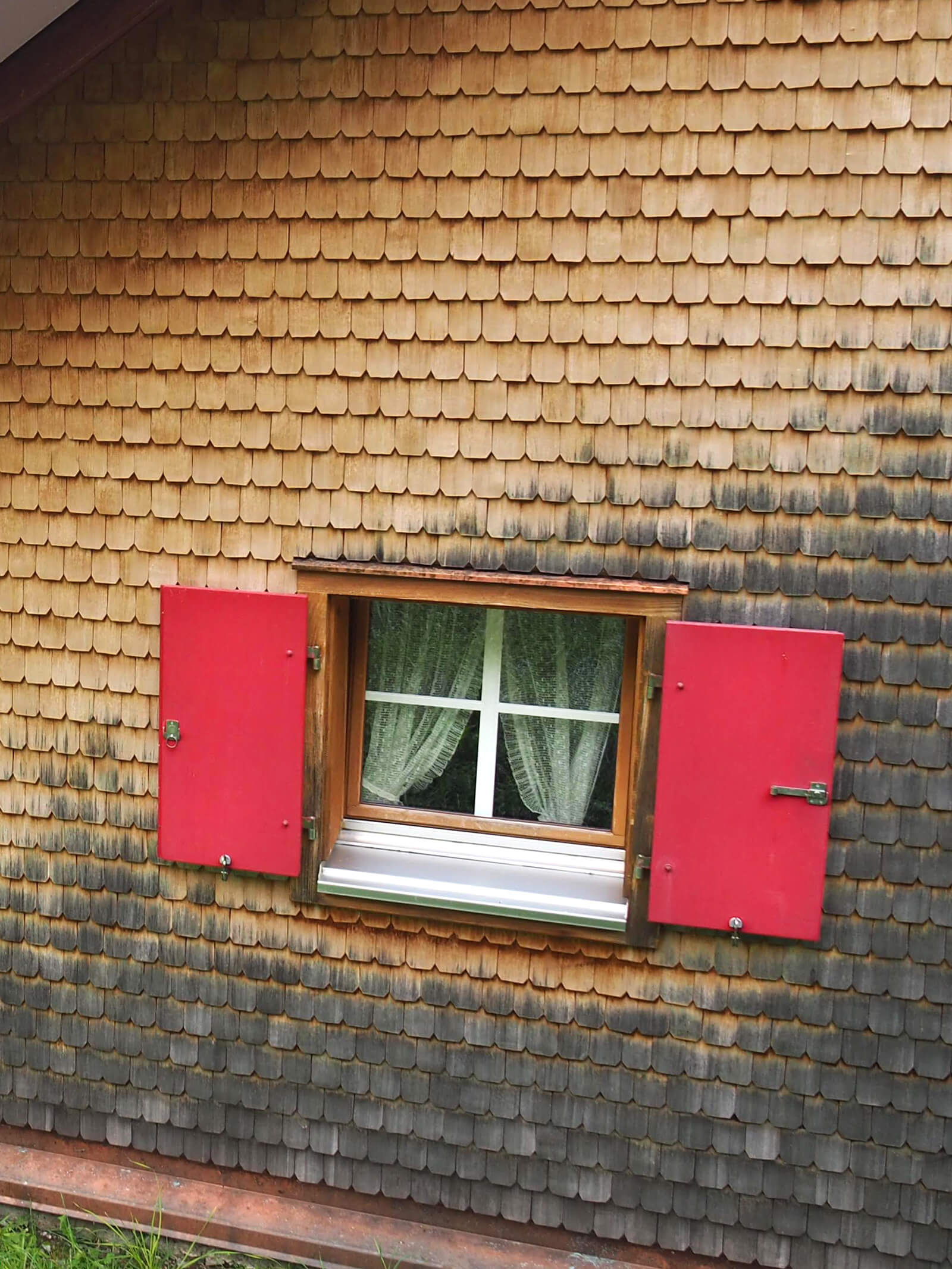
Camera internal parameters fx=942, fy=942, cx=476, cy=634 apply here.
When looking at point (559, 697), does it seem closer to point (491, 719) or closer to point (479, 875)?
Result: point (491, 719)

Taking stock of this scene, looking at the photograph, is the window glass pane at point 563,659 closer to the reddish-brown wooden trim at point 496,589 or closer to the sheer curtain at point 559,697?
the sheer curtain at point 559,697

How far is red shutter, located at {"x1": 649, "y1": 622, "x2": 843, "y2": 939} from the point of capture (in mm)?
3086

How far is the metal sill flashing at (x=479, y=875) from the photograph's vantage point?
3.34m

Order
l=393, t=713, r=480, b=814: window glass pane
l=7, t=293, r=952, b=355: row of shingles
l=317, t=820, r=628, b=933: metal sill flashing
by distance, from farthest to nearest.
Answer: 1. l=393, t=713, r=480, b=814: window glass pane
2. l=317, t=820, r=628, b=933: metal sill flashing
3. l=7, t=293, r=952, b=355: row of shingles

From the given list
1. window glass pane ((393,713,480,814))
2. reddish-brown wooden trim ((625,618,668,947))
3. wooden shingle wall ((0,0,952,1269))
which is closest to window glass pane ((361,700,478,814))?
window glass pane ((393,713,480,814))

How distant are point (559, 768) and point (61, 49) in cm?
311

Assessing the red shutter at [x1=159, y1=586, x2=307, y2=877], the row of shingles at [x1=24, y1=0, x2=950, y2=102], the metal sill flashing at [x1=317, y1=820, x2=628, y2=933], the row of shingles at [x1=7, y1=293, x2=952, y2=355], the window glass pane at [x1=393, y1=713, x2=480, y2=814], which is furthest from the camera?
the window glass pane at [x1=393, y1=713, x2=480, y2=814]

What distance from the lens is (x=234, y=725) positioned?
3492 mm

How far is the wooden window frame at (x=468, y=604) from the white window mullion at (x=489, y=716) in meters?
0.10

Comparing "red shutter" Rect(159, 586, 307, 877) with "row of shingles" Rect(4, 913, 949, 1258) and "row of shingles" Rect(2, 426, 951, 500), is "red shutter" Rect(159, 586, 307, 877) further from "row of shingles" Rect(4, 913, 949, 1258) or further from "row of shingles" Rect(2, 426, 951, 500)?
"row of shingles" Rect(4, 913, 949, 1258)

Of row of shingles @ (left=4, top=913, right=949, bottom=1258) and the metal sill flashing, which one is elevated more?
the metal sill flashing

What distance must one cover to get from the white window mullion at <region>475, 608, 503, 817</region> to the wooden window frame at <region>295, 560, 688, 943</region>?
0.32 feet

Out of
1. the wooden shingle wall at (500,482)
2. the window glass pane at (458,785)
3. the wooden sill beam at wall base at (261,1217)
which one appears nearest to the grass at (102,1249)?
the wooden sill beam at wall base at (261,1217)

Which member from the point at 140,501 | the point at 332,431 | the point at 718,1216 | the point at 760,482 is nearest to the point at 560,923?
the point at 718,1216
